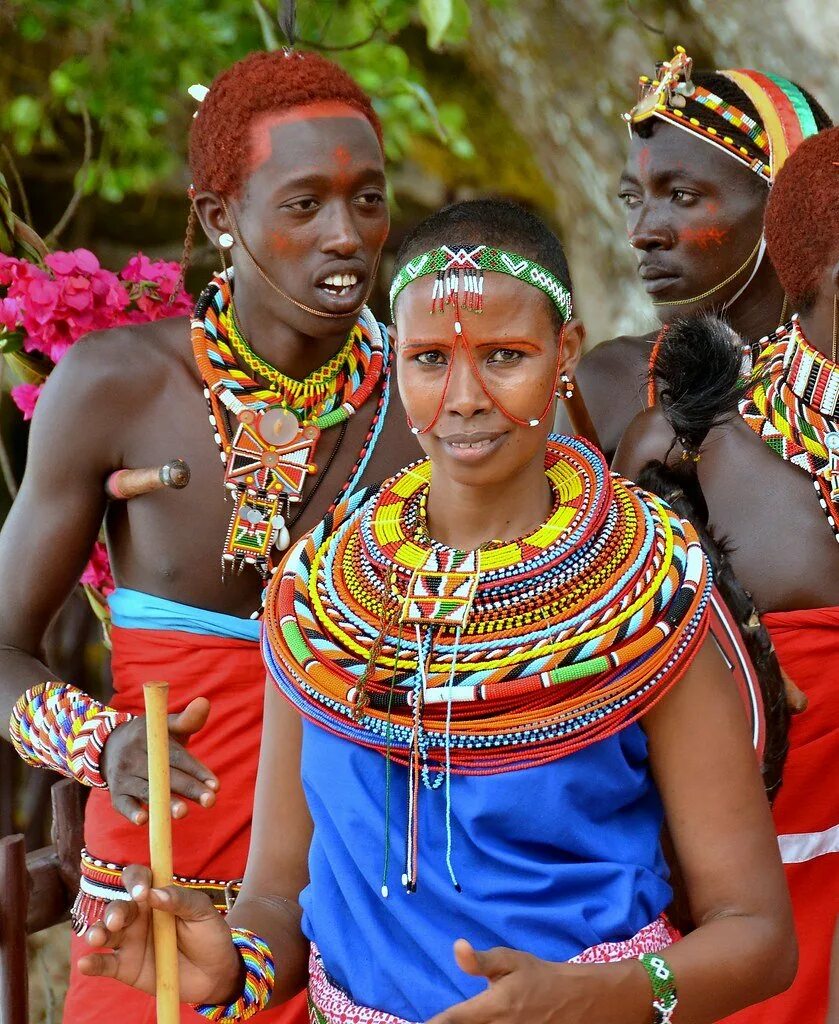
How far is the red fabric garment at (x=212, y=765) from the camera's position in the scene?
10.2ft

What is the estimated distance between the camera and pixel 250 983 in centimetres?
203

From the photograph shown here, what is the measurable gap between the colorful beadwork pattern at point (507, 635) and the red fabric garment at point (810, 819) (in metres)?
0.93

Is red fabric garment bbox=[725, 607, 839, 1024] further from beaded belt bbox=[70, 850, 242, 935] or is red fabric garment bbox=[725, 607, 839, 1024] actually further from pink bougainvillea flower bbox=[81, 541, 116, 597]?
pink bougainvillea flower bbox=[81, 541, 116, 597]

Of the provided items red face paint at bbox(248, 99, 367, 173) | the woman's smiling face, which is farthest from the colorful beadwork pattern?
red face paint at bbox(248, 99, 367, 173)

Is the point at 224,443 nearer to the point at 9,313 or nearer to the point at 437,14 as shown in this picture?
the point at 9,313

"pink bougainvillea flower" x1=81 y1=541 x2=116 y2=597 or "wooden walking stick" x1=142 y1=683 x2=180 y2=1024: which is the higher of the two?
"wooden walking stick" x1=142 y1=683 x2=180 y2=1024

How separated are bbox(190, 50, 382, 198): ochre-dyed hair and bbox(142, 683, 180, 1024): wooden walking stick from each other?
5.39 ft

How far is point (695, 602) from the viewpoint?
6.73 ft

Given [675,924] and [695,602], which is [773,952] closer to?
[675,924]

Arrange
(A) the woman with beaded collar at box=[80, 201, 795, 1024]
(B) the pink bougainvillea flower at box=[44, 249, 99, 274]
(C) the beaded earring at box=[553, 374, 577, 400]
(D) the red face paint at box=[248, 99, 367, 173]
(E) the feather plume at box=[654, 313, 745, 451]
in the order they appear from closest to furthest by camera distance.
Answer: (A) the woman with beaded collar at box=[80, 201, 795, 1024]
(C) the beaded earring at box=[553, 374, 577, 400]
(E) the feather plume at box=[654, 313, 745, 451]
(D) the red face paint at box=[248, 99, 367, 173]
(B) the pink bougainvillea flower at box=[44, 249, 99, 274]

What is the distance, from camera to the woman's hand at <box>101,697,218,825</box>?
205 cm

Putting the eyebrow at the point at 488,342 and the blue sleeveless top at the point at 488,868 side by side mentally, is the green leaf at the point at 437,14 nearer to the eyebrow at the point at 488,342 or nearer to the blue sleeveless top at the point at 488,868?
the eyebrow at the point at 488,342

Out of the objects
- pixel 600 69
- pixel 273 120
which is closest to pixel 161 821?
pixel 273 120

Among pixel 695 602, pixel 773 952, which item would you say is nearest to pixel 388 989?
pixel 773 952
